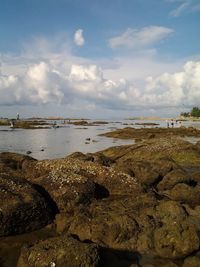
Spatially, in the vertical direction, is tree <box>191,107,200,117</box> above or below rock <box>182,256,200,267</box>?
above

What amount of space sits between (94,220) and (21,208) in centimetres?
225

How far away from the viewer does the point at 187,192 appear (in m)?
13.7

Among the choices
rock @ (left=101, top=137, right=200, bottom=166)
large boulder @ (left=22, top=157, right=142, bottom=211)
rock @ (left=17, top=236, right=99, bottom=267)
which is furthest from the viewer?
rock @ (left=101, top=137, right=200, bottom=166)

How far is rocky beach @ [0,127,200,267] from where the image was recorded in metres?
7.84

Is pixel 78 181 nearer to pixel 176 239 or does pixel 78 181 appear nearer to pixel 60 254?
pixel 176 239

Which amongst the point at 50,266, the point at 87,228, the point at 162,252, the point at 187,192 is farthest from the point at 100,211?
the point at 187,192

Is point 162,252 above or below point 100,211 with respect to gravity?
below

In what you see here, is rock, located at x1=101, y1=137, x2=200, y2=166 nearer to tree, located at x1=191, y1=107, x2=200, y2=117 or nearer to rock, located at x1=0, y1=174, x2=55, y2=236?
rock, located at x1=0, y1=174, x2=55, y2=236

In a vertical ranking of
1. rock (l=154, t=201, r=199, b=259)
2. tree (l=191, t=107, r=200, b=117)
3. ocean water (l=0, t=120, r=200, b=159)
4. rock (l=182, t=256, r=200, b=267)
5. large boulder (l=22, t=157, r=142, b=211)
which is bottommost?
ocean water (l=0, t=120, r=200, b=159)

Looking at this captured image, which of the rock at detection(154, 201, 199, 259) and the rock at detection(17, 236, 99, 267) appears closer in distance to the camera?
the rock at detection(17, 236, 99, 267)

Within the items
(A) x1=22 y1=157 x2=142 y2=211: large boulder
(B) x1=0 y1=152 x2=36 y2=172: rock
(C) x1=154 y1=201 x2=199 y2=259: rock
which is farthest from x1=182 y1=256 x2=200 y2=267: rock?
(B) x1=0 y1=152 x2=36 y2=172: rock

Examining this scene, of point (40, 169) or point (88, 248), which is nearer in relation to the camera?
point (88, 248)

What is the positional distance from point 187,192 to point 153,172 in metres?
2.38

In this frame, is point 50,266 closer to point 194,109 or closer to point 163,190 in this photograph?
point 163,190
